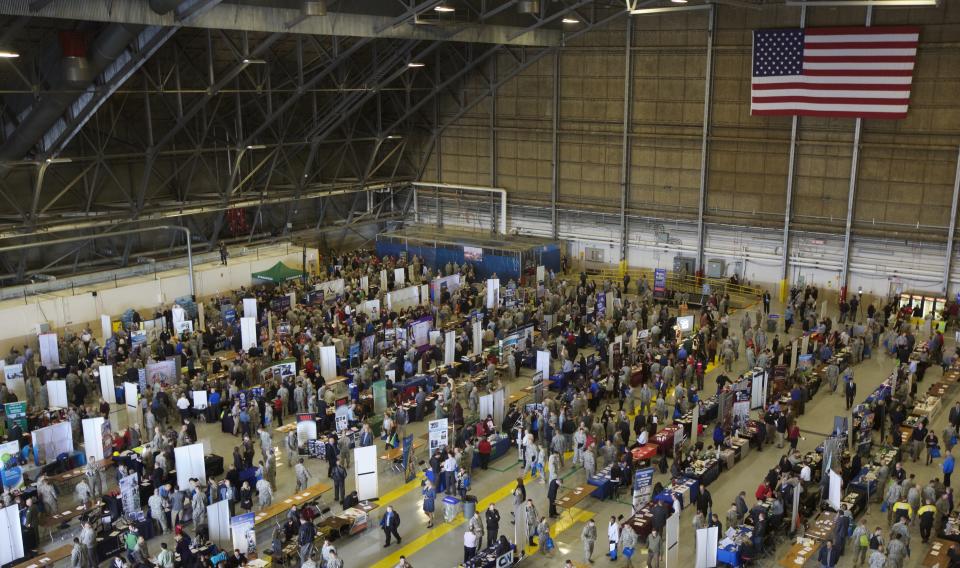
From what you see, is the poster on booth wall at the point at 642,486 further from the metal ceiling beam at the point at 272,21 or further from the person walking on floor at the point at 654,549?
the metal ceiling beam at the point at 272,21

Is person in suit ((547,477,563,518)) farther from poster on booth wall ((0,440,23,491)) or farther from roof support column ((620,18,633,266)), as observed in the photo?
roof support column ((620,18,633,266))

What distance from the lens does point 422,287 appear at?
35.1 meters

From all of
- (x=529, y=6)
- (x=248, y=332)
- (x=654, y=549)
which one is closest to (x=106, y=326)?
(x=248, y=332)

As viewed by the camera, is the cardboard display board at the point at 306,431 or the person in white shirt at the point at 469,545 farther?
the cardboard display board at the point at 306,431

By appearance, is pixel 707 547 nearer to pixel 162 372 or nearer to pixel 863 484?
pixel 863 484

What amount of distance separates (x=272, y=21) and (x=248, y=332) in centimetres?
1018

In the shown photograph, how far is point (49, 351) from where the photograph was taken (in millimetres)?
27688

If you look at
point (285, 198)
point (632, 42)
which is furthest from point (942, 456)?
point (285, 198)

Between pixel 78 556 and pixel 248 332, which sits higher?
pixel 248 332

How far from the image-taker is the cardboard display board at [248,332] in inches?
1123

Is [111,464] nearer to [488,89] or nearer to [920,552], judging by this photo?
[920,552]

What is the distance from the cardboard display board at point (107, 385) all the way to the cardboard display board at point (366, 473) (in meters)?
9.85

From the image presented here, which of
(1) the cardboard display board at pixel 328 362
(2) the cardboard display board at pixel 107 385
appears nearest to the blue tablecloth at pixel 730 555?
(1) the cardboard display board at pixel 328 362

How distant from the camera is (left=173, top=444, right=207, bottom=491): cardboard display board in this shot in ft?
63.7
